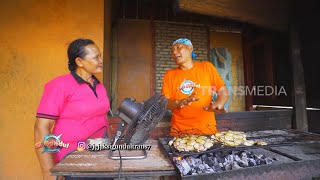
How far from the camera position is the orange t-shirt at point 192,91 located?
255cm

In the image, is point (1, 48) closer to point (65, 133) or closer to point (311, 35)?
point (65, 133)

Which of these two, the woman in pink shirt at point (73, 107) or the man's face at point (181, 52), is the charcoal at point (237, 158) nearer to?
the woman in pink shirt at point (73, 107)

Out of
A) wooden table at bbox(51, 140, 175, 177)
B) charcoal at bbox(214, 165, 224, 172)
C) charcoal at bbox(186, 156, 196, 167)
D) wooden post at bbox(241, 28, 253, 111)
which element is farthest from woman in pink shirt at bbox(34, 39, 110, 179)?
wooden post at bbox(241, 28, 253, 111)

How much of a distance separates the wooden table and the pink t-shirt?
0.21 metres

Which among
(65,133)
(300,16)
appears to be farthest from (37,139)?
(300,16)

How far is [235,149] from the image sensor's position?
1.75 metres

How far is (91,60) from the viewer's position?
1953 mm

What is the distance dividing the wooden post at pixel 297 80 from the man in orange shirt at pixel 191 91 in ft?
8.42

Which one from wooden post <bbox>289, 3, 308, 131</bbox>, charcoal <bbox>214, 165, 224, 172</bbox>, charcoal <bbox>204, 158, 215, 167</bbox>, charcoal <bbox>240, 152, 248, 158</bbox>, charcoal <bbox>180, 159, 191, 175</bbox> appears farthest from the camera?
wooden post <bbox>289, 3, 308, 131</bbox>

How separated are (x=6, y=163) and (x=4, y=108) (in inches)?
34.8

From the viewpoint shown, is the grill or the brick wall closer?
the grill

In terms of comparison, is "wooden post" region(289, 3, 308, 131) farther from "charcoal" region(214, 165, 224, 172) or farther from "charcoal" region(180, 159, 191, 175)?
"charcoal" region(180, 159, 191, 175)

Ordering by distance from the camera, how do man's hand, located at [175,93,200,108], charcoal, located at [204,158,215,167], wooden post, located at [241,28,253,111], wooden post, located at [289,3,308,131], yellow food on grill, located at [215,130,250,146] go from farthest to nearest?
wooden post, located at [241,28,253,111] → wooden post, located at [289,3,308,131] → man's hand, located at [175,93,200,108] → yellow food on grill, located at [215,130,250,146] → charcoal, located at [204,158,215,167]

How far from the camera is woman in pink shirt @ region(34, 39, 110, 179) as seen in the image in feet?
5.40
